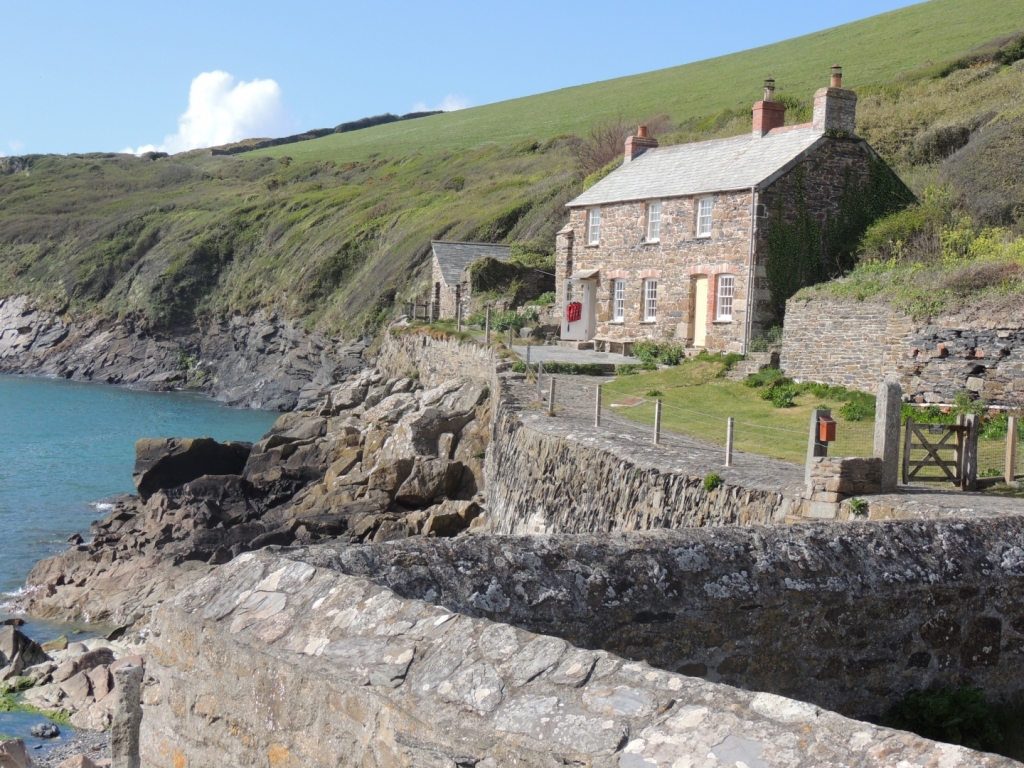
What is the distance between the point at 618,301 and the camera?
3469cm

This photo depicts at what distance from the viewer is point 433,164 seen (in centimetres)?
9344

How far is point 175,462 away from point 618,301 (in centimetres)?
1460

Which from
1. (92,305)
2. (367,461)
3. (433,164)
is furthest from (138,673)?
(433,164)

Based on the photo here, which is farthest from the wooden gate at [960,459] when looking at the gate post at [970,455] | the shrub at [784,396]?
the shrub at [784,396]

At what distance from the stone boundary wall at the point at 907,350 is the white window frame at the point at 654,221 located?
6.91 meters

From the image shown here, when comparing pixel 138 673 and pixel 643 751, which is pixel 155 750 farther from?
pixel 643 751

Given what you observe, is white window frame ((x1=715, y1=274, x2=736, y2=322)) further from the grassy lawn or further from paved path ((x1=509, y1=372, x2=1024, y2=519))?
paved path ((x1=509, y1=372, x2=1024, y2=519))

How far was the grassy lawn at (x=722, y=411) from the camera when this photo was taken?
18109 mm

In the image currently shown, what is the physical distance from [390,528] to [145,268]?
204 feet

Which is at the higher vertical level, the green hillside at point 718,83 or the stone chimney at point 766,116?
the green hillside at point 718,83

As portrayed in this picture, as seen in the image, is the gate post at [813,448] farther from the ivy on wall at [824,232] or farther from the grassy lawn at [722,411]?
the ivy on wall at [824,232]

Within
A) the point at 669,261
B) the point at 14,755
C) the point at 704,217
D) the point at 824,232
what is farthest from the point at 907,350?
the point at 14,755

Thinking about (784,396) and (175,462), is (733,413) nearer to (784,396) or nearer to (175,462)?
(784,396)

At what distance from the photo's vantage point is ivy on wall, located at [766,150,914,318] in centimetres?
2995
